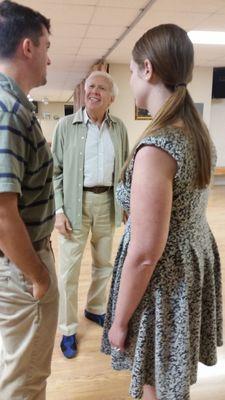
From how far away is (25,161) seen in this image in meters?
0.99

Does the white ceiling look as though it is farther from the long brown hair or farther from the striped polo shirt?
the striped polo shirt

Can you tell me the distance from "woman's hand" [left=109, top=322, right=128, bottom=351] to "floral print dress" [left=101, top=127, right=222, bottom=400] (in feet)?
0.08

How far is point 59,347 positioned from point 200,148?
164 cm

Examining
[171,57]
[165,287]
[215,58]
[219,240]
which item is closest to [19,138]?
[171,57]

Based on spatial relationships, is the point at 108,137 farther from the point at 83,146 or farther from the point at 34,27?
the point at 34,27

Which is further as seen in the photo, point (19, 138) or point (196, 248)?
point (196, 248)

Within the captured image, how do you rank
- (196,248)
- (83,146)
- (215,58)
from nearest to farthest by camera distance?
(196,248) < (83,146) < (215,58)

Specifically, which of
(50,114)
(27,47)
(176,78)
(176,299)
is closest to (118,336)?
(176,299)

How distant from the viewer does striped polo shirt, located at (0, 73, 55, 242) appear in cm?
92

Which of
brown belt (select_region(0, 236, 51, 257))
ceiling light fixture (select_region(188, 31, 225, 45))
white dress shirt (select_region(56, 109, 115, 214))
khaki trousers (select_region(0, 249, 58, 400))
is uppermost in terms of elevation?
ceiling light fixture (select_region(188, 31, 225, 45))

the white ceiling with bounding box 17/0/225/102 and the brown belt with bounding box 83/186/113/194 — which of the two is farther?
the white ceiling with bounding box 17/0/225/102

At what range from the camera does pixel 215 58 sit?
20.7 ft

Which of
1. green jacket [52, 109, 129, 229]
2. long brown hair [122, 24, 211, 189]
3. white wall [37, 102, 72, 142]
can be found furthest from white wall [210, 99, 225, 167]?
white wall [37, 102, 72, 142]

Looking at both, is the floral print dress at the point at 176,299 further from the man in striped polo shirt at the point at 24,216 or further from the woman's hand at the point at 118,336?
the man in striped polo shirt at the point at 24,216
